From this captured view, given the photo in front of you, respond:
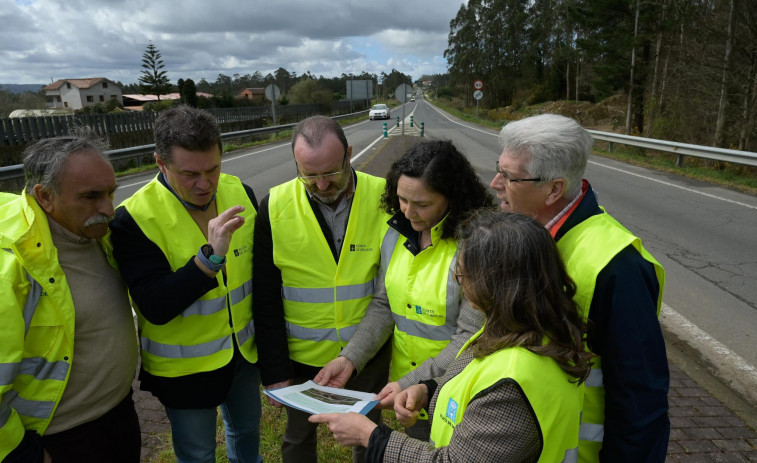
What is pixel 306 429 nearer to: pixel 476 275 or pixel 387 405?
pixel 387 405

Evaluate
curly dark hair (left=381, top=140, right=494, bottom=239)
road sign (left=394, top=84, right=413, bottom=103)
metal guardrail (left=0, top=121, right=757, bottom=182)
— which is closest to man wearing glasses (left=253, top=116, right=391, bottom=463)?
curly dark hair (left=381, top=140, right=494, bottom=239)

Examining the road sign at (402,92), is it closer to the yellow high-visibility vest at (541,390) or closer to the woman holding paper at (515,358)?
the woman holding paper at (515,358)

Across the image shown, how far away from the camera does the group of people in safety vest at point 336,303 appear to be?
4.50ft

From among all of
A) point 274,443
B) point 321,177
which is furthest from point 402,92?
point 321,177

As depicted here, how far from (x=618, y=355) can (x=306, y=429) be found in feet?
5.17

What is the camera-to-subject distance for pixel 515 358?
51.1 inches

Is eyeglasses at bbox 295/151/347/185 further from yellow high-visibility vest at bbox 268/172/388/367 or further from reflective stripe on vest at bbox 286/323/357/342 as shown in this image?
reflective stripe on vest at bbox 286/323/357/342

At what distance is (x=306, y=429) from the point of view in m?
2.38

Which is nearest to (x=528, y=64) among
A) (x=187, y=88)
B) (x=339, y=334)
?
(x=187, y=88)

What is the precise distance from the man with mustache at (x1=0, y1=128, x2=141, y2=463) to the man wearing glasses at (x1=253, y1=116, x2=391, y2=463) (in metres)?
0.62

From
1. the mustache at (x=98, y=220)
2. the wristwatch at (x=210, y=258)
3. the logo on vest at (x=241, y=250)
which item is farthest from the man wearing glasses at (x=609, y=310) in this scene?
the mustache at (x=98, y=220)

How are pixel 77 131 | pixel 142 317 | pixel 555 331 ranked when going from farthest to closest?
pixel 142 317
pixel 77 131
pixel 555 331

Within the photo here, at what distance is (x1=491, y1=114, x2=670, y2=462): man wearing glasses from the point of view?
4.79 ft

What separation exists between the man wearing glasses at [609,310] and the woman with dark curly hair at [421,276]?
415mm
